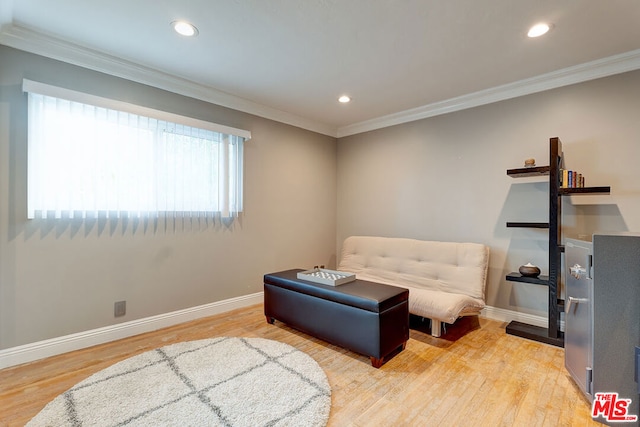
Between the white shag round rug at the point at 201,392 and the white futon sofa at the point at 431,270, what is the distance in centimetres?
121

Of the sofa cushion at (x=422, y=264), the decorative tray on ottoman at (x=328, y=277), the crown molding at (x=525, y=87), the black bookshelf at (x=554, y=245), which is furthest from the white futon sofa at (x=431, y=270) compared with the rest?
the crown molding at (x=525, y=87)

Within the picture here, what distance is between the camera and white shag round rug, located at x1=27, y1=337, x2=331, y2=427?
1.60 m

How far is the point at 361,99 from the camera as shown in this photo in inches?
136

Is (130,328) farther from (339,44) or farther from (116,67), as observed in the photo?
(339,44)

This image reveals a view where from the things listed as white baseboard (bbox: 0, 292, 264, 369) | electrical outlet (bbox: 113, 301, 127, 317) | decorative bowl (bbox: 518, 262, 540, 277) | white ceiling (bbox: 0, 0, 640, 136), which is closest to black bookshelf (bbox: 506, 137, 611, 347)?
decorative bowl (bbox: 518, 262, 540, 277)

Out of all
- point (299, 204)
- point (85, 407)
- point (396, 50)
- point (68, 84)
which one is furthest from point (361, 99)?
point (85, 407)

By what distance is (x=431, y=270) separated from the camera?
322 cm

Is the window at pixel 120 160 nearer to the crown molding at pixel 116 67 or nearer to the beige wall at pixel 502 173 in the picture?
the crown molding at pixel 116 67

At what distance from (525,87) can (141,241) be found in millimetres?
4017

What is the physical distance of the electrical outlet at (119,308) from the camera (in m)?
2.67

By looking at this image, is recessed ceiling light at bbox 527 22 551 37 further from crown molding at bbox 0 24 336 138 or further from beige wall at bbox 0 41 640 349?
crown molding at bbox 0 24 336 138

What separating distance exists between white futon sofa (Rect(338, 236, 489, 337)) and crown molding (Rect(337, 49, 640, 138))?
1.57m

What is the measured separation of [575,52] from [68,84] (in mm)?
4093

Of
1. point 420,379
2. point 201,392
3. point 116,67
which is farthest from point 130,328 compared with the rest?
point 420,379
